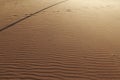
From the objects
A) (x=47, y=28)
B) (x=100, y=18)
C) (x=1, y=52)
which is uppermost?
(x=1, y=52)

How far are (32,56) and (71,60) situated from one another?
0.87 m

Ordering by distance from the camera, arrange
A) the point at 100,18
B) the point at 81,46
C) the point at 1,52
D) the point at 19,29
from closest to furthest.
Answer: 1. the point at 1,52
2. the point at 81,46
3. the point at 19,29
4. the point at 100,18

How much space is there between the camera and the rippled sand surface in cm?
462

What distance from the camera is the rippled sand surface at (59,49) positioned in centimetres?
462

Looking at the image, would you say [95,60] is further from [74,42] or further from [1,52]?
[1,52]

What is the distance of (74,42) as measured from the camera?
634 centimetres

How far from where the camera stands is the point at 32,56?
5.34m

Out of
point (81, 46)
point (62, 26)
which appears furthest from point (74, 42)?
point (62, 26)

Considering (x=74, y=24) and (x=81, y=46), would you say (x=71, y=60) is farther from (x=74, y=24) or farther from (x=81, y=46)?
(x=74, y=24)

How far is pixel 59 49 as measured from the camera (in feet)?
18.9

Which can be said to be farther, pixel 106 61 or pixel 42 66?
pixel 106 61

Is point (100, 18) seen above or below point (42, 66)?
below

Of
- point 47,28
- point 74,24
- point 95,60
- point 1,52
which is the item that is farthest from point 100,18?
point 1,52

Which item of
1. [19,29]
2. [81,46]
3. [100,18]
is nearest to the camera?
[81,46]
